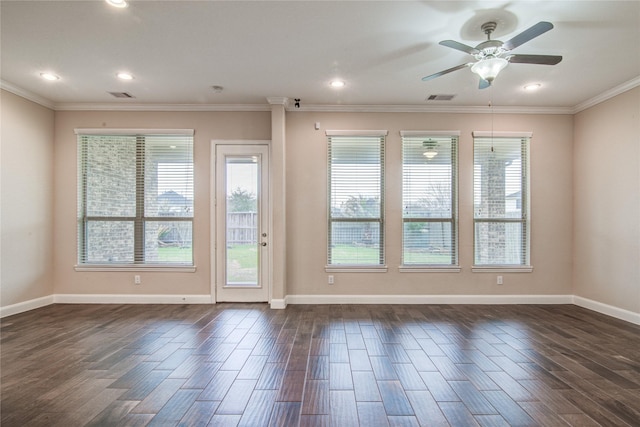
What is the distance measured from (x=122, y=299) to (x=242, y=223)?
2156mm

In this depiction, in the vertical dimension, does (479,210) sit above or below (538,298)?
above

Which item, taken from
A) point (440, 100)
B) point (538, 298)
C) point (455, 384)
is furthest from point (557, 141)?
point (455, 384)

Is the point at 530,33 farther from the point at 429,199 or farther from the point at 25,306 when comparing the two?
the point at 25,306

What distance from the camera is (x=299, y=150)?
4.84 metres

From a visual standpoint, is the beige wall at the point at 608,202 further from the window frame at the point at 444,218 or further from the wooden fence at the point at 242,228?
the wooden fence at the point at 242,228

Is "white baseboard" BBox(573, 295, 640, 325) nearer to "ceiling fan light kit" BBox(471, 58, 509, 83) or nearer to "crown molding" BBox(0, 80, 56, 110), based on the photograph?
"ceiling fan light kit" BBox(471, 58, 509, 83)

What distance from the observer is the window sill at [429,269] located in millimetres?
4805

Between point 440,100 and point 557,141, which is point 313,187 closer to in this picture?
point 440,100

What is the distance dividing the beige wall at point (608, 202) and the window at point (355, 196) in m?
2.98

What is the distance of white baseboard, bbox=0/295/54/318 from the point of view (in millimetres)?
4117

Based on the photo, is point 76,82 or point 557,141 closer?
point 76,82

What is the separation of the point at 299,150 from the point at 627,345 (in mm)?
4463

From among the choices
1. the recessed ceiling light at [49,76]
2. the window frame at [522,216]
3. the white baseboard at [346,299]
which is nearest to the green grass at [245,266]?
the white baseboard at [346,299]

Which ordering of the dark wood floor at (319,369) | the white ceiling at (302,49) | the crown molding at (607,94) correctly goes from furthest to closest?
the crown molding at (607,94), the white ceiling at (302,49), the dark wood floor at (319,369)
